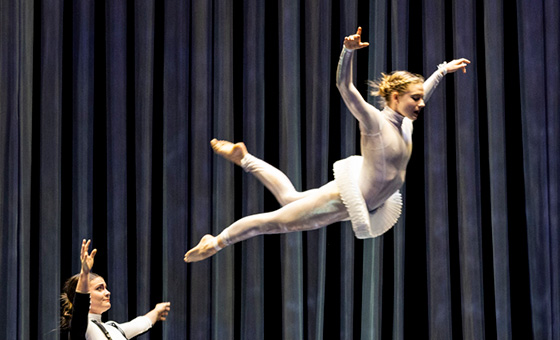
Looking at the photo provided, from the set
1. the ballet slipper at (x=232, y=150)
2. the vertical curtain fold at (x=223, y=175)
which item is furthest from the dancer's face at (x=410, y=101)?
the vertical curtain fold at (x=223, y=175)

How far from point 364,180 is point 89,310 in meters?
1.16

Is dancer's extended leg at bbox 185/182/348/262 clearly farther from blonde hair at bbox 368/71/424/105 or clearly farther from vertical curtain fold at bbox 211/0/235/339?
vertical curtain fold at bbox 211/0/235/339

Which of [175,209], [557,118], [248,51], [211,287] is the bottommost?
[211,287]

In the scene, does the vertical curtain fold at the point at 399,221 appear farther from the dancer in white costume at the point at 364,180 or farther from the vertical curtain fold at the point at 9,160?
the vertical curtain fold at the point at 9,160

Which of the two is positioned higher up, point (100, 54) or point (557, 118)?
point (100, 54)

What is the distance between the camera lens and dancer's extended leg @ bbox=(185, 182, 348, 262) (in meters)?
3.60

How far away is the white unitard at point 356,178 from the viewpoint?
3.45 meters

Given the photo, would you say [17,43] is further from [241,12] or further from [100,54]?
[241,12]

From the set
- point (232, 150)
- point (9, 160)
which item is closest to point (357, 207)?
point (232, 150)

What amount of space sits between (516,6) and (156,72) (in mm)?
2081

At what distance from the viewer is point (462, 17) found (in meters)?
5.18

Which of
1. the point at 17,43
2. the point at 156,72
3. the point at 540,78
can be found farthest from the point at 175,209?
the point at 540,78

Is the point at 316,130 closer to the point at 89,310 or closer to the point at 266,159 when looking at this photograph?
the point at 266,159

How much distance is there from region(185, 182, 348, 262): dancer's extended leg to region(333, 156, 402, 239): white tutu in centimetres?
6
